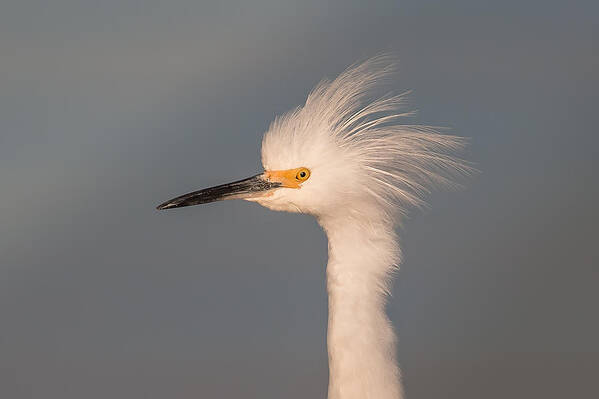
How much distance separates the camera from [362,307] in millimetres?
2959

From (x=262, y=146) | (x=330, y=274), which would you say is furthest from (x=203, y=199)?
(x=330, y=274)

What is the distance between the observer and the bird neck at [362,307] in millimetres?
2961

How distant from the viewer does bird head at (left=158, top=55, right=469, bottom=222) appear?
3.03m

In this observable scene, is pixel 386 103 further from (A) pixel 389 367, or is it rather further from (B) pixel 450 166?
(A) pixel 389 367

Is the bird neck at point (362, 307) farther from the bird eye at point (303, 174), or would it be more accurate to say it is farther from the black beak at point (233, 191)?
the black beak at point (233, 191)

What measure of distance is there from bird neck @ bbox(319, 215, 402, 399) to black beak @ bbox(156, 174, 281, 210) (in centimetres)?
32

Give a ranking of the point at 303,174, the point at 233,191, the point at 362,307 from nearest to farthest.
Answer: the point at 362,307, the point at 303,174, the point at 233,191

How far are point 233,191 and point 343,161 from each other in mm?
508

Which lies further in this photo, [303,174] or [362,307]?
[303,174]

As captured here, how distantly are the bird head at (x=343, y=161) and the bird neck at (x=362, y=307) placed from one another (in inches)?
4.1

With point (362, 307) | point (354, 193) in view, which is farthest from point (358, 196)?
point (362, 307)

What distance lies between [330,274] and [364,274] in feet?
0.48

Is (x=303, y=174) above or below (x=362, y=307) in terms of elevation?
above

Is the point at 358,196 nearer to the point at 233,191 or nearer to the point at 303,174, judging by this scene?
the point at 303,174
